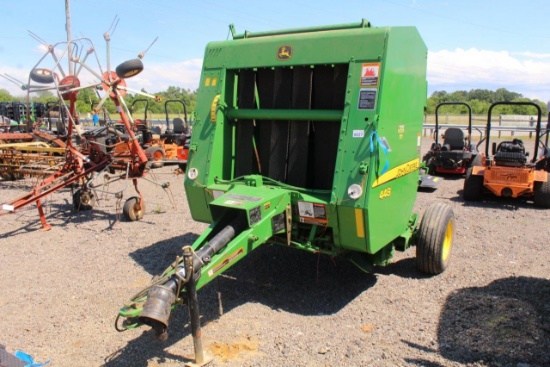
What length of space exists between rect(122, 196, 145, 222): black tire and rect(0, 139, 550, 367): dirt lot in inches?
21.0

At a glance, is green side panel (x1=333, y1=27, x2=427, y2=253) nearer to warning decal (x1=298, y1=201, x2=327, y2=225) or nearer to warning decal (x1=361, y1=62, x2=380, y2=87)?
warning decal (x1=361, y1=62, x2=380, y2=87)

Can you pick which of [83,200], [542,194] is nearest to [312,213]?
[83,200]

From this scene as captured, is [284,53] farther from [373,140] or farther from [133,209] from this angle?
[133,209]

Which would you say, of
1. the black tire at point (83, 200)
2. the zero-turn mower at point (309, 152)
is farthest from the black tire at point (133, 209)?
the zero-turn mower at point (309, 152)

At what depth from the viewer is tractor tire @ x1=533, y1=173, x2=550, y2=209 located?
856 centimetres

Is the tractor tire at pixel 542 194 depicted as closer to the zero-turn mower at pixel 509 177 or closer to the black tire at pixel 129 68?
the zero-turn mower at pixel 509 177

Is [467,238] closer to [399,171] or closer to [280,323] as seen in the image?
[399,171]

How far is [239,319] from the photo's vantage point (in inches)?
166

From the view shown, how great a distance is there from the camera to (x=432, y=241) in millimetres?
5012

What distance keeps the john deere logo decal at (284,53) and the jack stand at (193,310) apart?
2112 mm

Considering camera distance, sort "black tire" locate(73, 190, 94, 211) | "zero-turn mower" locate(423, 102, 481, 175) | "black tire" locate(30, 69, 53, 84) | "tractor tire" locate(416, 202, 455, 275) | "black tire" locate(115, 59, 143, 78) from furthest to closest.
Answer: "zero-turn mower" locate(423, 102, 481, 175) → "black tire" locate(73, 190, 94, 211) → "black tire" locate(30, 69, 53, 84) → "black tire" locate(115, 59, 143, 78) → "tractor tire" locate(416, 202, 455, 275)

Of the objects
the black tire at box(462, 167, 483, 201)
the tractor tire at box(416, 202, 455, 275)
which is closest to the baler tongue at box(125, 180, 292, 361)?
the tractor tire at box(416, 202, 455, 275)

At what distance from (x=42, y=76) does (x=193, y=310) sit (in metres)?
5.43

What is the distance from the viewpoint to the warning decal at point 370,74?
399 centimetres
